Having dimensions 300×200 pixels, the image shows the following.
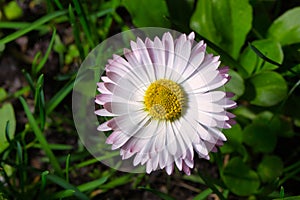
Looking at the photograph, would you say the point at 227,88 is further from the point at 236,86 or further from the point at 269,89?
the point at 269,89

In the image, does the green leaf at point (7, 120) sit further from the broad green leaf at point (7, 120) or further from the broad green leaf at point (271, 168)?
the broad green leaf at point (271, 168)

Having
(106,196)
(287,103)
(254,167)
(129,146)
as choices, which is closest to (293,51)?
(287,103)

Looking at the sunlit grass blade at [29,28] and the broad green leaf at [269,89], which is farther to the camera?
the sunlit grass blade at [29,28]

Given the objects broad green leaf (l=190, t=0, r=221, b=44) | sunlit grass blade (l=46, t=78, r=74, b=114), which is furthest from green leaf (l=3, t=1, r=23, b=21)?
broad green leaf (l=190, t=0, r=221, b=44)

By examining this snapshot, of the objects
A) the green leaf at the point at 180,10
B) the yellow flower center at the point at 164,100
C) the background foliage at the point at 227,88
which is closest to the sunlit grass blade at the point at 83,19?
the background foliage at the point at 227,88

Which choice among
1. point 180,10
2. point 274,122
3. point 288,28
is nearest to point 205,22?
point 180,10

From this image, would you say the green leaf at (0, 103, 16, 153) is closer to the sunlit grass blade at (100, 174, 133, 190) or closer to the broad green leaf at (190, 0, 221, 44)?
the sunlit grass blade at (100, 174, 133, 190)
